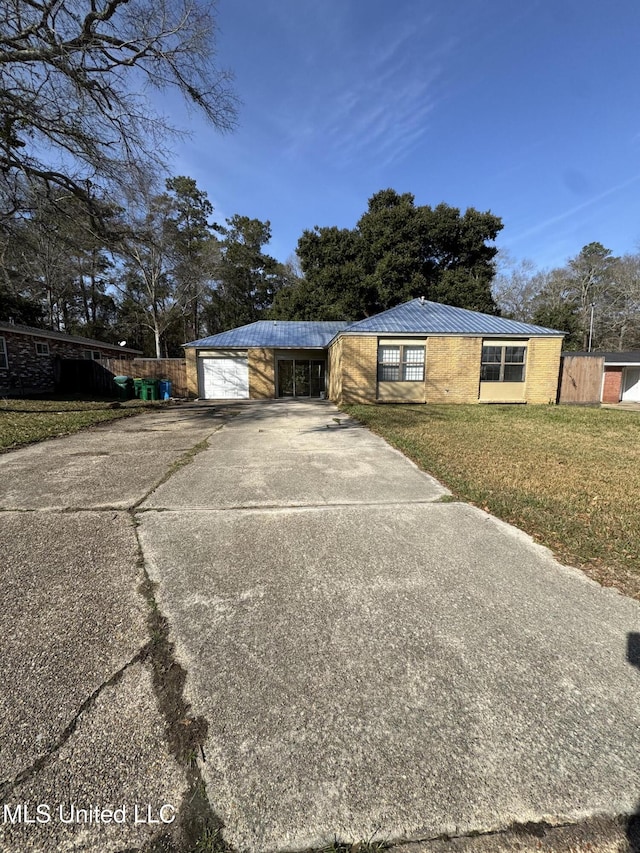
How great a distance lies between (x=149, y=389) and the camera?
16.8 m

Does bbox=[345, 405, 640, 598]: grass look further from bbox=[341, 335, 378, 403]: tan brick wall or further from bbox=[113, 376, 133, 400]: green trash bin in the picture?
bbox=[113, 376, 133, 400]: green trash bin

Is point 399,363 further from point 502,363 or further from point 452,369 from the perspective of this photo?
point 502,363

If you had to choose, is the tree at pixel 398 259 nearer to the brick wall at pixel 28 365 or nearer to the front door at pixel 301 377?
the front door at pixel 301 377

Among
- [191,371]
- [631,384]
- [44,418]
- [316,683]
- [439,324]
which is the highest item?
[439,324]

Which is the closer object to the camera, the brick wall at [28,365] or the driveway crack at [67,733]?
the driveway crack at [67,733]

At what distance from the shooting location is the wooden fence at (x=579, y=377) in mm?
15555

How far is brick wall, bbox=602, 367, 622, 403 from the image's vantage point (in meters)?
21.1

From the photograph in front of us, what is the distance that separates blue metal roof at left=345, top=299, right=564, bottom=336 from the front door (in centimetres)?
531

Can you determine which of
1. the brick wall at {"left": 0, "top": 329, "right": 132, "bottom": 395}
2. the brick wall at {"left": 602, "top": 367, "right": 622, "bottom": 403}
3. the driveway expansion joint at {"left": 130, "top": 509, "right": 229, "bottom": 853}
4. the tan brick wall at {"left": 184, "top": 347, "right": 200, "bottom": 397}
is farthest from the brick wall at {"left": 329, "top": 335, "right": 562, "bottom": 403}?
the brick wall at {"left": 0, "top": 329, "right": 132, "bottom": 395}

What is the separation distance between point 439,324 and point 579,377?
678 cm

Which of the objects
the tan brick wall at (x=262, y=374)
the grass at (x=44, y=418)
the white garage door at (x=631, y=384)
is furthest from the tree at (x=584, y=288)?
the grass at (x=44, y=418)

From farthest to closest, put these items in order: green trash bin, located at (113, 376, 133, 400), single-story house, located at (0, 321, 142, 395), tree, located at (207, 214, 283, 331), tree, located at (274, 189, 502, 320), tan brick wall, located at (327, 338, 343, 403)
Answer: tree, located at (207, 214, 283, 331) → tree, located at (274, 189, 502, 320) → green trash bin, located at (113, 376, 133, 400) → single-story house, located at (0, 321, 142, 395) → tan brick wall, located at (327, 338, 343, 403)

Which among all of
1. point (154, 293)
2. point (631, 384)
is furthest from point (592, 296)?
point (154, 293)

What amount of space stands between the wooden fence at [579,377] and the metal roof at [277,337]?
10.1 metres
